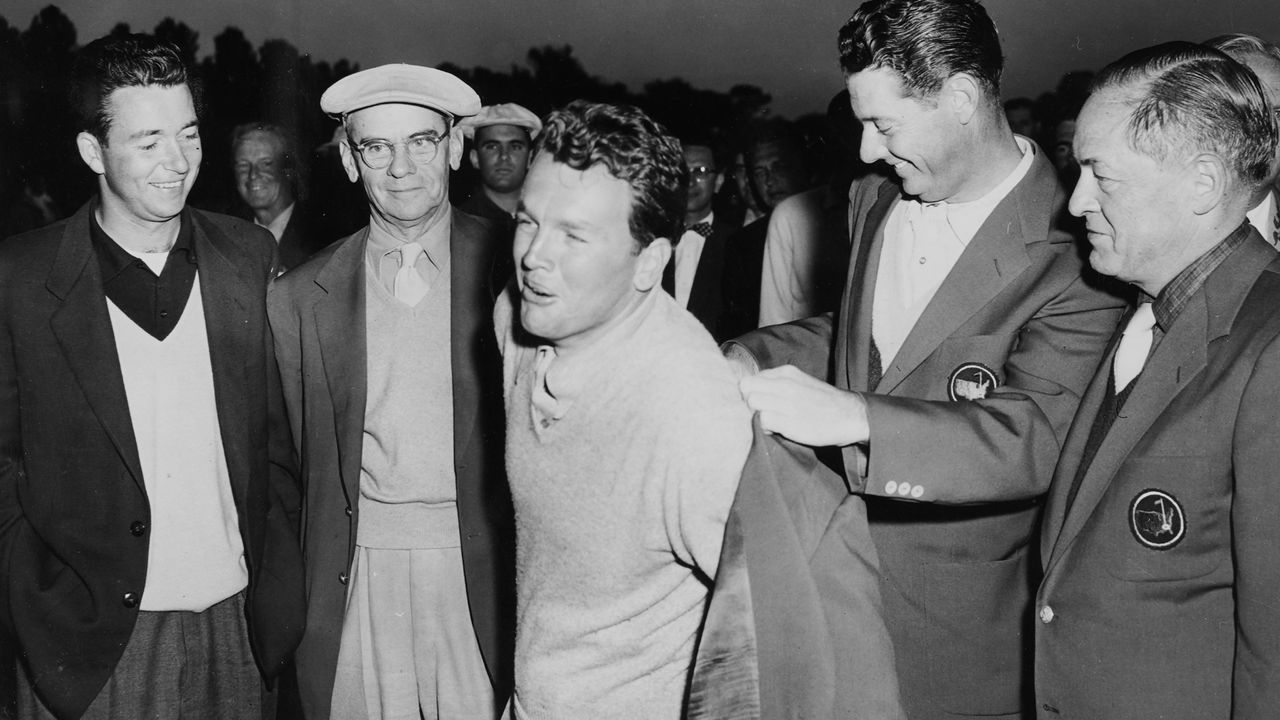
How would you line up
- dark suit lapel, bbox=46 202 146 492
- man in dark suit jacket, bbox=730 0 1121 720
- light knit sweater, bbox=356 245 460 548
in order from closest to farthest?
man in dark suit jacket, bbox=730 0 1121 720, dark suit lapel, bbox=46 202 146 492, light knit sweater, bbox=356 245 460 548

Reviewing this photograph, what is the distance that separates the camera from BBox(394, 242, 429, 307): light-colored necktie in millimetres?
2875

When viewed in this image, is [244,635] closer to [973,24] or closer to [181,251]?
[181,251]

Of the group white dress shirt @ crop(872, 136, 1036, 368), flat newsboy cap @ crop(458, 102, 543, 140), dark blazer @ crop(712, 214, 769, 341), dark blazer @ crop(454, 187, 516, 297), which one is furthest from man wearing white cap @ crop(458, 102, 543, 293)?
white dress shirt @ crop(872, 136, 1036, 368)

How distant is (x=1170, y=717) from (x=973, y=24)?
1534mm

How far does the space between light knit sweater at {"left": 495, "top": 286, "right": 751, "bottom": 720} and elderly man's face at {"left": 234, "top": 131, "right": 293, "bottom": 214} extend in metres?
4.15

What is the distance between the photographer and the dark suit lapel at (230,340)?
265 centimetres

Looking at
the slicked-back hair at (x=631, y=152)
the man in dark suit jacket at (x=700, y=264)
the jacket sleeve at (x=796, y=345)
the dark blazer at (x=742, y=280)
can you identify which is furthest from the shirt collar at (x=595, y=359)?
the dark blazer at (x=742, y=280)

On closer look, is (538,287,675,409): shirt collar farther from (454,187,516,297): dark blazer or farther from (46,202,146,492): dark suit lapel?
(46,202,146,492): dark suit lapel

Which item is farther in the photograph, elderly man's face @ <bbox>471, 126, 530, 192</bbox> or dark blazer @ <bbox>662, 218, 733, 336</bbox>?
elderly man's face @ <bbox>471, 126, 530, 192</bbox>

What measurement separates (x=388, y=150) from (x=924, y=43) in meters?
1.49

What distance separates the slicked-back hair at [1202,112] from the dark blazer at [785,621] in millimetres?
986

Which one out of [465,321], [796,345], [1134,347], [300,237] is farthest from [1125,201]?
[300,237]

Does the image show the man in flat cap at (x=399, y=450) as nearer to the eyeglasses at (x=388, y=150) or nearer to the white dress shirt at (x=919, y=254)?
the eyeglasses at (x=388, y=150)

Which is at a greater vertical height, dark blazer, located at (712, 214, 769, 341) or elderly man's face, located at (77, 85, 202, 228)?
elderly man's face, located at (77, 85, 202, 228)
